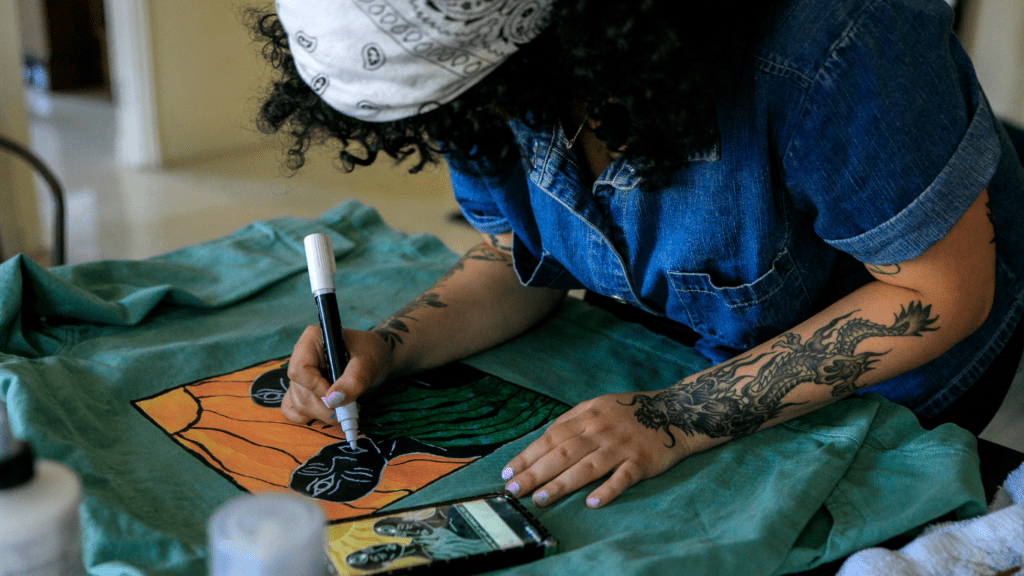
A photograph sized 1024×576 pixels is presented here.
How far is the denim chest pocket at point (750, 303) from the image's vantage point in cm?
71

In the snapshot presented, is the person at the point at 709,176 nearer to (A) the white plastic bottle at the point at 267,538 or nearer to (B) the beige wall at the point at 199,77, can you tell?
(A) the white plastic bottle at the point at 267,538

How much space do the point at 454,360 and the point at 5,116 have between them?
6.27 ft

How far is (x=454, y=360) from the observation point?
2.83 ft

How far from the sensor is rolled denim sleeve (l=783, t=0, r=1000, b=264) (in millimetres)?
Answer: 579

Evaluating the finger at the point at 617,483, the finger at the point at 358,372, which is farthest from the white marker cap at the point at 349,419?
the finger at the point at 617,483

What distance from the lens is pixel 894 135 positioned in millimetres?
580

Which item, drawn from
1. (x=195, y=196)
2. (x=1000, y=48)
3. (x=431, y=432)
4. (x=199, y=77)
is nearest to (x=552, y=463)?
(x=431, y=432)

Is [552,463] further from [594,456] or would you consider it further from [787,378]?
[787,378]

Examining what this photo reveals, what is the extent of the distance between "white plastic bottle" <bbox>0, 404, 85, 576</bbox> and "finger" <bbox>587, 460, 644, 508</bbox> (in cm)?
36

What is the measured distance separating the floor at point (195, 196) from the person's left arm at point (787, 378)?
1.67 m

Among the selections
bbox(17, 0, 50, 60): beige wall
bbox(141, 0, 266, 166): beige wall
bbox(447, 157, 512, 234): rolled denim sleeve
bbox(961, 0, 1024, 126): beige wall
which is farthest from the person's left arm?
bbox(17, 0, 50, 60): beige wall

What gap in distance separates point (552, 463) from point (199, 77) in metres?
3.01

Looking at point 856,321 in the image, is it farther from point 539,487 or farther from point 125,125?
point 125,125

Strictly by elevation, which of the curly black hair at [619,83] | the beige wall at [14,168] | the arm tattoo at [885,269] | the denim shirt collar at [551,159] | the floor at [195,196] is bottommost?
the floor at [195,196]
